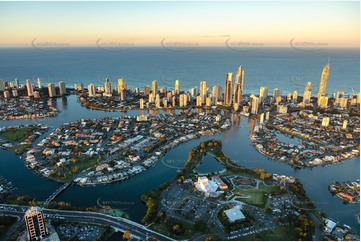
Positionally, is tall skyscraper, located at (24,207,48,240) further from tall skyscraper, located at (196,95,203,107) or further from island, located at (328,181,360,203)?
tall skyscraper, located at (196,95,203,107)

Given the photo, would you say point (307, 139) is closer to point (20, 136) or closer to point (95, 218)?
point (95, 218)

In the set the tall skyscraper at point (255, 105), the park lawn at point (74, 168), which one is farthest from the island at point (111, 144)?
the tall skyscraper at point (255, 105)

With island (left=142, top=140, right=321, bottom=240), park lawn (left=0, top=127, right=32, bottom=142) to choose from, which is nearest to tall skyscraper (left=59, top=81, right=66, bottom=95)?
park lawn (left=0, top=127, right=32, bottom=142)

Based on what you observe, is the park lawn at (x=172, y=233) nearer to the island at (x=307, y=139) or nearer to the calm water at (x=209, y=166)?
the calm water at (x=209, y=166)

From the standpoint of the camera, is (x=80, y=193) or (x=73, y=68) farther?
(x=73, y=68)

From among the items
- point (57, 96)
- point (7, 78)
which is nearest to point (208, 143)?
point (57, 96)

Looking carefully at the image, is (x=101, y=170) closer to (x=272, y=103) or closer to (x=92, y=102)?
(x=92, y=102)
